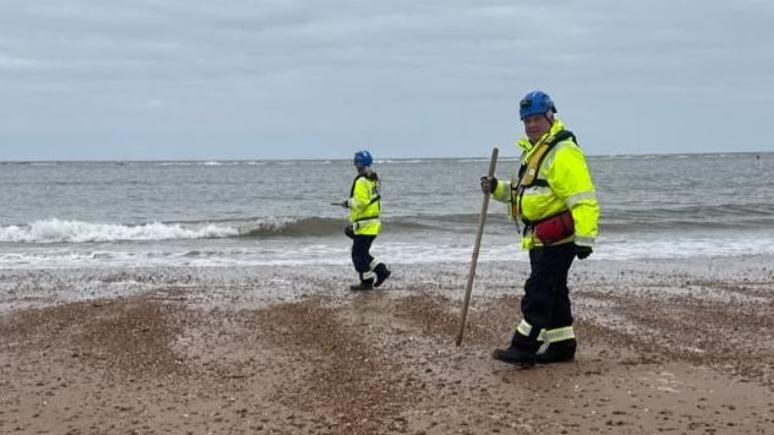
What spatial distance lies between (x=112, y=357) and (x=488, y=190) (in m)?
3.49

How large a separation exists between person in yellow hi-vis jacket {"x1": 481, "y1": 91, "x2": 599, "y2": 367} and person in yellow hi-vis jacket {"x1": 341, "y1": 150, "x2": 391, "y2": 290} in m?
4.76

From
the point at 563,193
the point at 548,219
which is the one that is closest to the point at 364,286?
the point at 548,219

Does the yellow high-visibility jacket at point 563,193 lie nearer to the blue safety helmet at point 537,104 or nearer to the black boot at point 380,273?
the blue safety helmet at point 537,104

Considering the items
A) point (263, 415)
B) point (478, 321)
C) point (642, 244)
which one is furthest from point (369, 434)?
point (642, 244)

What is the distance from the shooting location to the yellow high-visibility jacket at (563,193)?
5648mm

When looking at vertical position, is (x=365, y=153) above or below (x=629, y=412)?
above

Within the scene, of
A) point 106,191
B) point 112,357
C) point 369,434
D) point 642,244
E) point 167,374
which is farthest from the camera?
point 106,191

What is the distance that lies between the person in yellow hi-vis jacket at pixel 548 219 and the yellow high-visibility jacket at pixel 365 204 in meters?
4.76

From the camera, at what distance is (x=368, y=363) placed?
6.50 metres

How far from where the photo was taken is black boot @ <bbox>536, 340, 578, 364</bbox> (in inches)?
247

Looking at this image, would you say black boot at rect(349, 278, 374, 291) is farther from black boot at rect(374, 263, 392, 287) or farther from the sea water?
the sea water

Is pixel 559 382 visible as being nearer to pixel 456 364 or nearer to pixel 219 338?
pixel 456 364

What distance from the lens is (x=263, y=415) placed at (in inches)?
203

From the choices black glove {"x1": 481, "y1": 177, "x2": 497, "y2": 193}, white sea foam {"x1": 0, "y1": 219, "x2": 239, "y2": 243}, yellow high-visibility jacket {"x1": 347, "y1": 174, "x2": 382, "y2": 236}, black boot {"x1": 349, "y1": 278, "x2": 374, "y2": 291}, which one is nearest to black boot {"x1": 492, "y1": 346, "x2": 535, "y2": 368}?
black glove {"x1": 481, "y1": 177, "x2": 497, "y2": 193}
